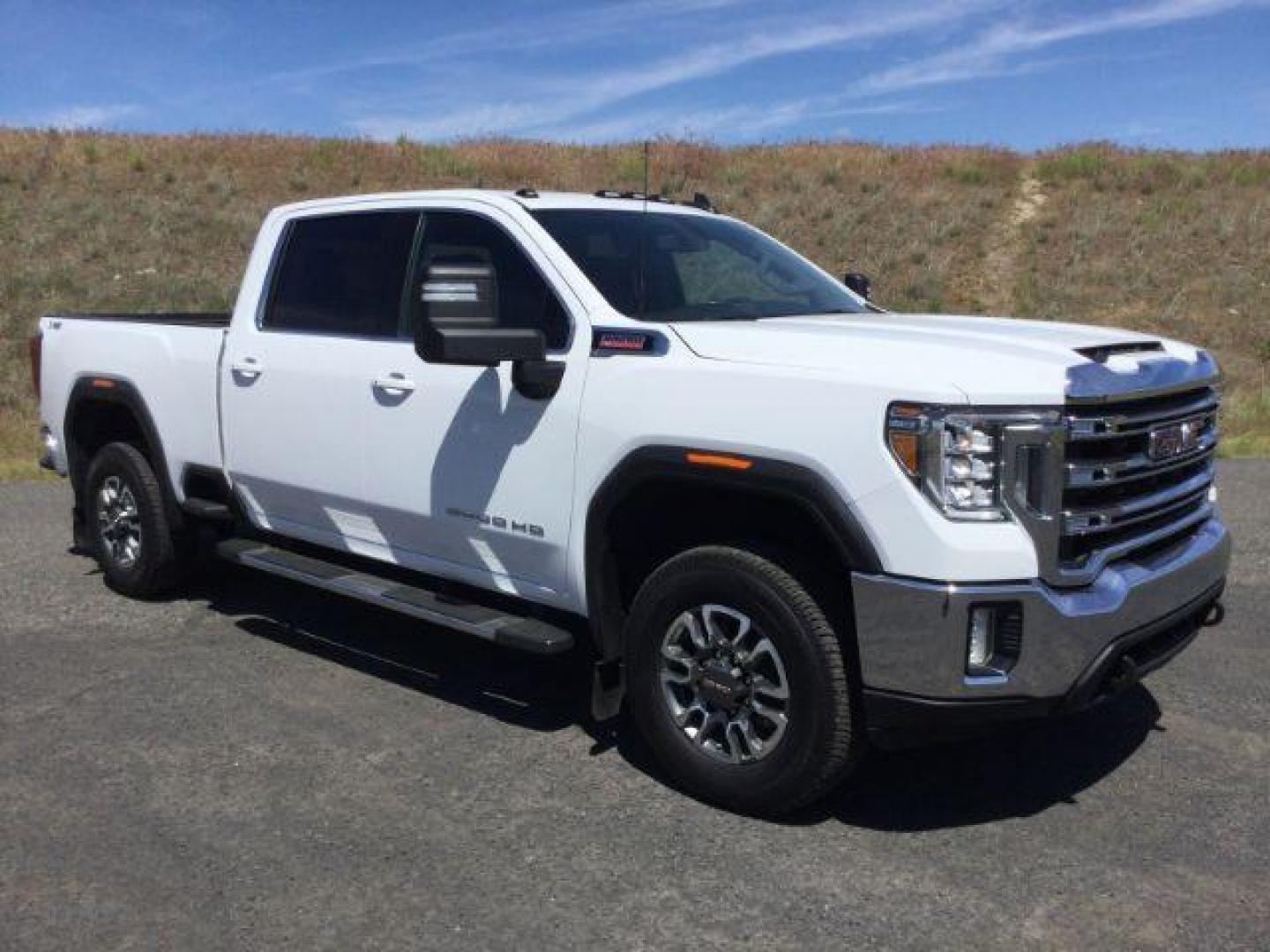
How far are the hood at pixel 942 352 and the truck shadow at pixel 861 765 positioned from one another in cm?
142

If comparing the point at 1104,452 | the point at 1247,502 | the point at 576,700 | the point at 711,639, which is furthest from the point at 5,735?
the point at 1247,502

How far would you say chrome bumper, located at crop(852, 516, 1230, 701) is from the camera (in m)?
3.49

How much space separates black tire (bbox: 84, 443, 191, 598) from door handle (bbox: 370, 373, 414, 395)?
2.04 m

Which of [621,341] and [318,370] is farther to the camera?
[318,370]

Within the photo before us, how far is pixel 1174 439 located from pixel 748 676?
157 centimetres

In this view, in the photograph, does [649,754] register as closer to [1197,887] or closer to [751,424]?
A: [751,424]

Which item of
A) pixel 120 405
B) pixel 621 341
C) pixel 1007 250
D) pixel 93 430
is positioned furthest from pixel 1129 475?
pixel 1007 250

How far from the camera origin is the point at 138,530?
21.8 ft

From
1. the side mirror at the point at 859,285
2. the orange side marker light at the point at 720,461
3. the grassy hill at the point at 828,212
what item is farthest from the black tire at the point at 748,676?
the grassy hill at the point at 828,212

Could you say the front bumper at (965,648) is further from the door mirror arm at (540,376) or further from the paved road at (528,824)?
the door mirror arm at (540,376)

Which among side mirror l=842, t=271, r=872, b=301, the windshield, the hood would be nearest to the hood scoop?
the hood

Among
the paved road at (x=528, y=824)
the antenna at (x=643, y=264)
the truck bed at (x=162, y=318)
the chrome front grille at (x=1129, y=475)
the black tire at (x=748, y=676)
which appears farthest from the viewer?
the truck bed at (x=162, y=318)

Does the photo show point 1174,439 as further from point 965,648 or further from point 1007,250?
point 1007,250

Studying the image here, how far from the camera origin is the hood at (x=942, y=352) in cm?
352
